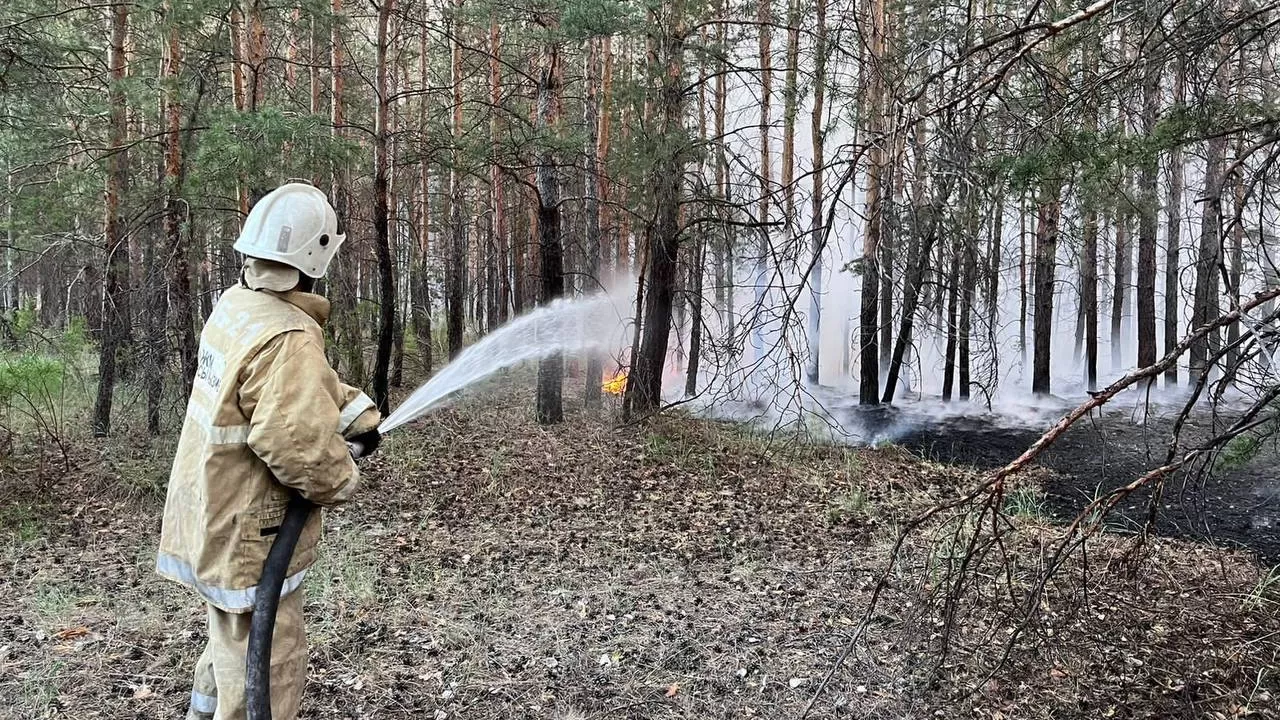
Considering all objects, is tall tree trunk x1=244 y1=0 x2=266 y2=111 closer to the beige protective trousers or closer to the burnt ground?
the beige protective trousers

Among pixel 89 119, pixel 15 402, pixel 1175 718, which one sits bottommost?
pixel 1175 718

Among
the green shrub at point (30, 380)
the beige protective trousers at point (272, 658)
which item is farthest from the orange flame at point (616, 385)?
the beige protective trousers at point (272, 658)

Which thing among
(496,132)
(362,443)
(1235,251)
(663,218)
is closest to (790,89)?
(663,218)

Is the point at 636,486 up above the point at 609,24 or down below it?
below

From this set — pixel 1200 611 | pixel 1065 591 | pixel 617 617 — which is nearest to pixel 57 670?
pixel 617 617

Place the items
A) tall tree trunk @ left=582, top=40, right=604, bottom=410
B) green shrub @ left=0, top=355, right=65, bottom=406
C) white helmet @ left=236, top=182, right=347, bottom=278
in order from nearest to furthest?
white helmet @ left=236, top=182, right=347, bottom=278 → green shrub @ left=0, top=355, right=65, bottom=406 → tall tree trunk @ left=582, top=40, right=604, bottom=410

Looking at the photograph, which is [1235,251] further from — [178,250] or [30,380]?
[30,380]

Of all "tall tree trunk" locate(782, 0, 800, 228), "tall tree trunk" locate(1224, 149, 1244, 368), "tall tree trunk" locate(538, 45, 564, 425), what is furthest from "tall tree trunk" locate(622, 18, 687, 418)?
"tall tree trunk" locate(1224, 149, 1244, 368)

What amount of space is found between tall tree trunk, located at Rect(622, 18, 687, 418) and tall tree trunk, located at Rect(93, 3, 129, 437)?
5.58 m

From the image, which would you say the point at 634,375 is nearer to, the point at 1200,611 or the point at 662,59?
the point at 662,59

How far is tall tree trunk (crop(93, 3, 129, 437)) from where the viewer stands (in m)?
7.86

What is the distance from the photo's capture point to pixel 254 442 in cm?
245

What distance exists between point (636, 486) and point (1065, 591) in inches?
157

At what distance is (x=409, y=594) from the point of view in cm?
483
